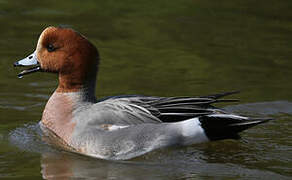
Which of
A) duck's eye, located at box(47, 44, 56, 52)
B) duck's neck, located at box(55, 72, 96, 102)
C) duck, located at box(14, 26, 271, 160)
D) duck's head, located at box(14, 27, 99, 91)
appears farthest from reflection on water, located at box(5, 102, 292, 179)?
duck's eye, located at box(47, 44, 56, 52)

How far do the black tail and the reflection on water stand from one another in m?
0.18

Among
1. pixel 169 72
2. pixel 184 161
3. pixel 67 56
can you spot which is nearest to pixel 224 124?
pixel 184 161

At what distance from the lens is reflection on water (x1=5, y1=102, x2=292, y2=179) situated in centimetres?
668

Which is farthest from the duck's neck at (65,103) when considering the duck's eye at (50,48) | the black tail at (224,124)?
the black tail at (224,124)

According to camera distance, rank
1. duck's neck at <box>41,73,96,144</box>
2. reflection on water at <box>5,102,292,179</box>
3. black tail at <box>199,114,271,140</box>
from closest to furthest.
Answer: reflection on water at <box>5,102,292,179</box> < black tail at <box>199,114,271,140</box> < duck's neck at <box>41,73,96,144</box>

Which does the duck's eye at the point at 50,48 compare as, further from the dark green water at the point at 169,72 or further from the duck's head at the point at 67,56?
the dark green water at the point at 169,72

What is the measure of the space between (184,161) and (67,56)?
1.68 meters

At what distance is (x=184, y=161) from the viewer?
7059 millimetres

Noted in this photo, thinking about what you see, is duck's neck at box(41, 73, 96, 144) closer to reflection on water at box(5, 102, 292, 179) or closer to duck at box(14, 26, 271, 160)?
duck at box(14, 26, 271, 160)

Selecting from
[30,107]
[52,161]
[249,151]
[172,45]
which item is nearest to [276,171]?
[249,151]

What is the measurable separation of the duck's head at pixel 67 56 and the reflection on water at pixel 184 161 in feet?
2.29

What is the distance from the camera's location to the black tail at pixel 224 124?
23.5 ft

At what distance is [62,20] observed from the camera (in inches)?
464

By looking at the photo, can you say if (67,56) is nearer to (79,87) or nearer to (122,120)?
(79,87)
